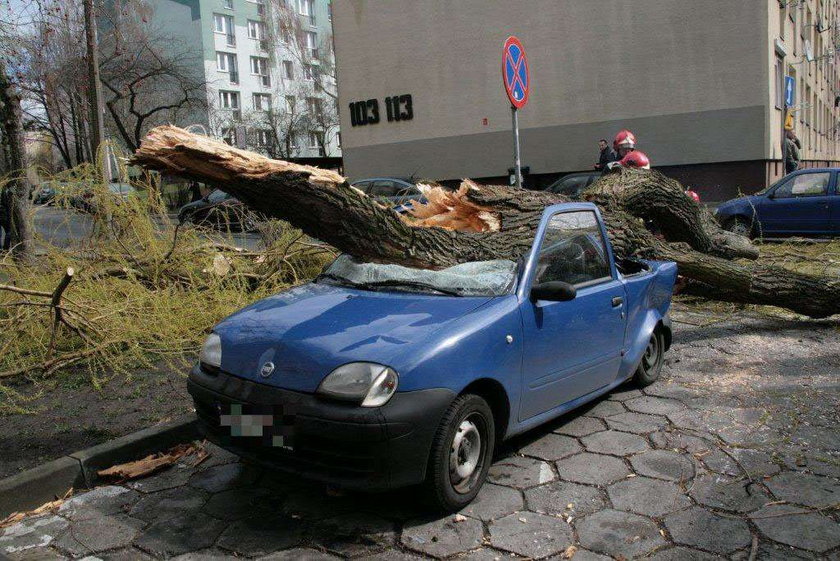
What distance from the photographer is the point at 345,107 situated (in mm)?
27875

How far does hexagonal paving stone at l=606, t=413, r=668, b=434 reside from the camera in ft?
15.1

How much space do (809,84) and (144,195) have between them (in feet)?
100

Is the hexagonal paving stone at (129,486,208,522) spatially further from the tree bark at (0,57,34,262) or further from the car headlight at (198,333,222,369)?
the tree bark at (0,57,34,262)

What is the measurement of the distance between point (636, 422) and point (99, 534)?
10.8 ft

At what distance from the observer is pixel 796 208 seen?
13297 mm

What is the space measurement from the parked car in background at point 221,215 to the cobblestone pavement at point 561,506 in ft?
11.9

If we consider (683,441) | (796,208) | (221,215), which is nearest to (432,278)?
(683,441)

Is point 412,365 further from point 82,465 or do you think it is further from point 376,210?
point 82,465

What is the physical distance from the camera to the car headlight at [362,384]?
3.16 m

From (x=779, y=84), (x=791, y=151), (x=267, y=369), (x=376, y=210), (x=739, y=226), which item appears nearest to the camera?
(x=267, y=369)

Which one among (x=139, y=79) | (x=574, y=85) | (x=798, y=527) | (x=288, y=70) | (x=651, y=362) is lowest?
(x=798, y=527)

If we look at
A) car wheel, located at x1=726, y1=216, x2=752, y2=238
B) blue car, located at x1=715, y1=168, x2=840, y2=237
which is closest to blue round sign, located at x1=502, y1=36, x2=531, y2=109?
blue car, located at x1=715, y1=168, x2=840, y2=237

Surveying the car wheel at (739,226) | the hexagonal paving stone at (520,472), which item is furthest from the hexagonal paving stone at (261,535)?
the car wheel at (739,226)

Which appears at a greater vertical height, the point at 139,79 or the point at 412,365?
the point at 139,79
